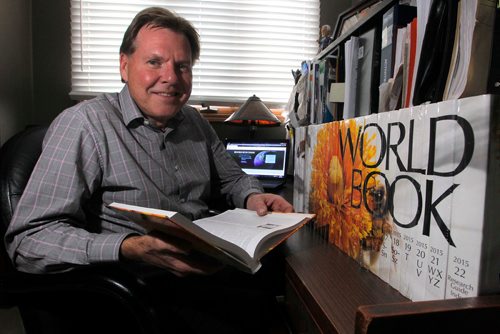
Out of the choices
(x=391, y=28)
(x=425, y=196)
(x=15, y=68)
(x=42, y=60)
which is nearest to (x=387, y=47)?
(x=391, y=28)

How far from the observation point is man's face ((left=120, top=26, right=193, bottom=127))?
38.0 inches

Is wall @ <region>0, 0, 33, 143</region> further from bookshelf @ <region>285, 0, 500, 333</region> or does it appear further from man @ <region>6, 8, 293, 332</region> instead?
bookshelf @ <region>285, 0, 500, 333</region>

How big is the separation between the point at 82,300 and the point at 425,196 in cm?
67

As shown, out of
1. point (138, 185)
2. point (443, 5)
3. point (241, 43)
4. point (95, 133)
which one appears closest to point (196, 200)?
point (138, 185)

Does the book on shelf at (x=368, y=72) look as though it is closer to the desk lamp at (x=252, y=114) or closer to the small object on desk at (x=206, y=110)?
the desk lamp at (x=252, y=114)

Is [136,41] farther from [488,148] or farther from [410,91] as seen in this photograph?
[488,148]

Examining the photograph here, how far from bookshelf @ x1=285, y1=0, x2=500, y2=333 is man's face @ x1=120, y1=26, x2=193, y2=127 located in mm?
423

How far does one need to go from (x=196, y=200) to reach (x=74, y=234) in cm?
41

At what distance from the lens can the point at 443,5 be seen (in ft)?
1.65

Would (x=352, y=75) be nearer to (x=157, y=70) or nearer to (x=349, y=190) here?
(x=349, y=190)

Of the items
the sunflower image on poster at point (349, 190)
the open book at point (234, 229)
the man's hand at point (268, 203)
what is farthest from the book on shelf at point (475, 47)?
the man's hand at point (268, 203)

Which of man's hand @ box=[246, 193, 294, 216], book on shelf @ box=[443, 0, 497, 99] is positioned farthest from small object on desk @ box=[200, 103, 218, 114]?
book on shelf @ box=[443, 0, 497, 99]

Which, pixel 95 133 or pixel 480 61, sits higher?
pixel 480 61

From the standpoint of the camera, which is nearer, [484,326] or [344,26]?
[484,326]
